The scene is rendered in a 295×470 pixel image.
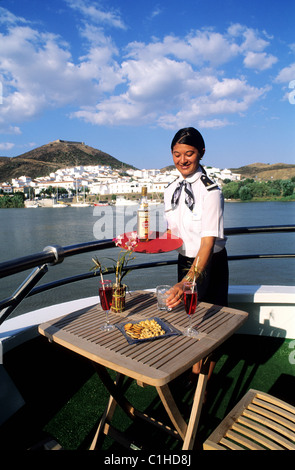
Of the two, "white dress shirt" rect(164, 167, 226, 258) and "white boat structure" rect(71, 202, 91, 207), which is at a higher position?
"white dress shirt" rect(164, 167, 226, 258)

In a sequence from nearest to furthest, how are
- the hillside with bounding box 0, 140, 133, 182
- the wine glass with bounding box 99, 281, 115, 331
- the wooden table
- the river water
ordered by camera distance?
the wooden table
the wine glass with bounding box 99, 281, 115, 331
the river water
the hillside with bounding box 0, 140, 133, 182

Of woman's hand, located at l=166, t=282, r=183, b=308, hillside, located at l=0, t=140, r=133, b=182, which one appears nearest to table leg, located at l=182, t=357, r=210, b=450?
woman's hand, located at l=166, t=282, r=183, b=308

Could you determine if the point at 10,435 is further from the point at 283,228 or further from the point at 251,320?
the point at 283,228

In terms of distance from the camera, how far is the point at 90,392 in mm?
1978

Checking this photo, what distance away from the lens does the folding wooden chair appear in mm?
1188

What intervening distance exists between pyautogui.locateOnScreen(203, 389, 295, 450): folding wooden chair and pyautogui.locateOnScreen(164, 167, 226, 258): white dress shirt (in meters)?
0.76

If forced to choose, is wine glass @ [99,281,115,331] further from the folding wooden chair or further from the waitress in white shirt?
the folding wooden chair

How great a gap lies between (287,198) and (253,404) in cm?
5407

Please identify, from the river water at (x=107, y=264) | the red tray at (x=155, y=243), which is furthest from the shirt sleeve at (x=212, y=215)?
the river water at (x=107, y=264)

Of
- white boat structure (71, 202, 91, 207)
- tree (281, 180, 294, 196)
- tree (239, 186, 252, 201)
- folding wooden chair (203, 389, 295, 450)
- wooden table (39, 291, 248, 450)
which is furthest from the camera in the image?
white boat structure (71, 202, 91, 207)

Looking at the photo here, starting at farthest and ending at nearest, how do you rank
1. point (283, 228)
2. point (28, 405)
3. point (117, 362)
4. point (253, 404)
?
point (283, 228)
point (28, 405)
point (253, 404)
point (117, 362)

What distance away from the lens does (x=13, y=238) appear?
33031mm

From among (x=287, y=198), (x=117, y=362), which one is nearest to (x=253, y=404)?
(x=117, y=362)

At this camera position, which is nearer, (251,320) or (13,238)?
(251,320)
